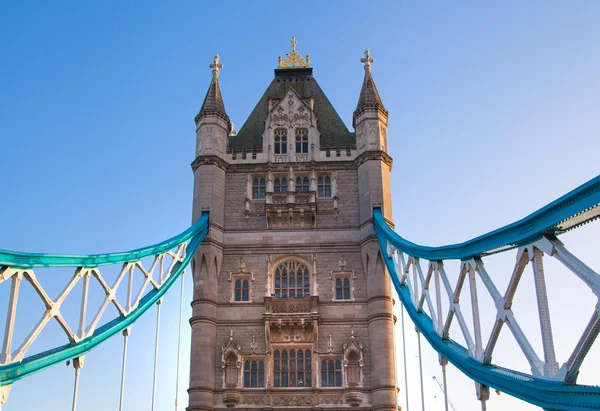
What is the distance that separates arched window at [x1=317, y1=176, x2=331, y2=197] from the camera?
34.1m

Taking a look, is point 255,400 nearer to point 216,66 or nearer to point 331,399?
point 331,399

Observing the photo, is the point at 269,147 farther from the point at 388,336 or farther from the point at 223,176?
the point at 388,336

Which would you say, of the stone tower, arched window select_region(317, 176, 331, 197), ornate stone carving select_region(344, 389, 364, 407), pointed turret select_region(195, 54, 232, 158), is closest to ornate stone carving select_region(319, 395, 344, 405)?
the stone tower

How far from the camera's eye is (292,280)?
32062 millimetres

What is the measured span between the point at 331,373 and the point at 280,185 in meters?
8.83

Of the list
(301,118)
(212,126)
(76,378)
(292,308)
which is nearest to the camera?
(76,378)

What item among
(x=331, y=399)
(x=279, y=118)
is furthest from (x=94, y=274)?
(x=279, y=118)

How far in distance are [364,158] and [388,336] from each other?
26.8 feet

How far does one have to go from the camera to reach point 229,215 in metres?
33.5

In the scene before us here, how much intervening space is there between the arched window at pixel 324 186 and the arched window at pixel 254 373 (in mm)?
8135

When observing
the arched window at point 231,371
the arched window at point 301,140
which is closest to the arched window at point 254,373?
the arched window at point 231,371

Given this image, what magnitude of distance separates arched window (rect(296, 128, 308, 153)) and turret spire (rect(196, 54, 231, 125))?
3380 mm

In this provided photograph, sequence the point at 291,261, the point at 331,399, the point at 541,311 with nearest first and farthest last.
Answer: the point at 541,311
the point at 331,399
the point at 291,261

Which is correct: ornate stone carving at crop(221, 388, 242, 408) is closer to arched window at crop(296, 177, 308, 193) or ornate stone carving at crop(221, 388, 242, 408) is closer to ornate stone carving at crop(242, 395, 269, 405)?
ornate stone carving at crop(242, 395, 269, 405)
